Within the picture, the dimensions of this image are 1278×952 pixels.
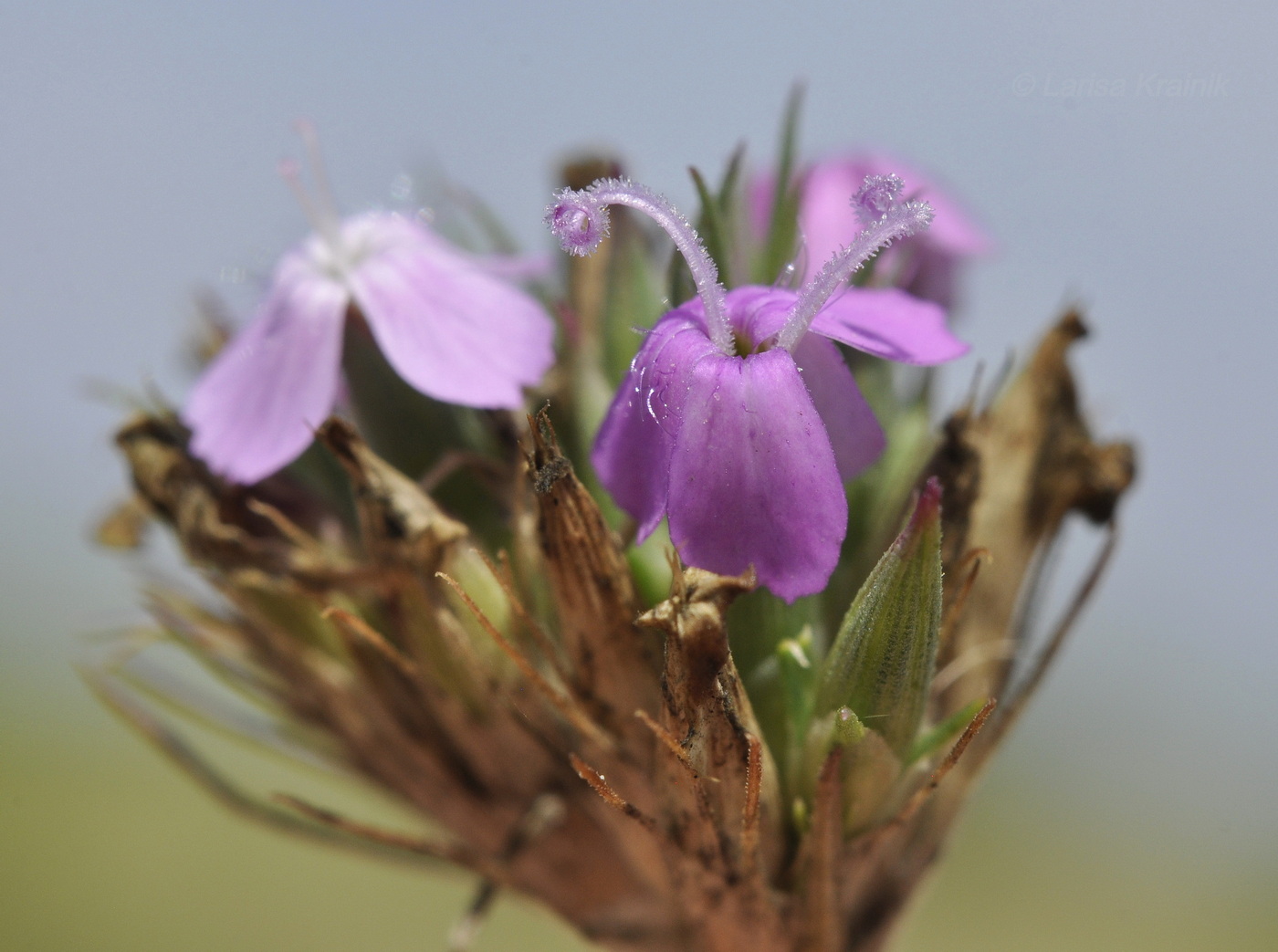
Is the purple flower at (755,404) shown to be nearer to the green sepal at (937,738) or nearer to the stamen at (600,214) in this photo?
the stamen at (600,214)

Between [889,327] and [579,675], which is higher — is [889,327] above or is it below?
above

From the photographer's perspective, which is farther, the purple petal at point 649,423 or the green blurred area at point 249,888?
the green blurred area at point 249,888

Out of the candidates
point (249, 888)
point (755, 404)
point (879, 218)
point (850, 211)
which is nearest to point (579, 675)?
point (755, 404)

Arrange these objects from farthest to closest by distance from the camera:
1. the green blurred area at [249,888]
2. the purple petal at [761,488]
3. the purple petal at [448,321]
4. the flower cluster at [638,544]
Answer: the green blurred area at [249,888] → the purple petal at [448,321] → the flower cluster at [638,544] → the purple petal at [761,488]

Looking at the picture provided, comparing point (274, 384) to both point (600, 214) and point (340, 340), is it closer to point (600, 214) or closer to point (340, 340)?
point (340, 340)

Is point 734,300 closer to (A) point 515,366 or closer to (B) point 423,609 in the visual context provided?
(A) point 515,366

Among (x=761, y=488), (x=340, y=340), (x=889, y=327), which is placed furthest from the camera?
(x=340, y=340)

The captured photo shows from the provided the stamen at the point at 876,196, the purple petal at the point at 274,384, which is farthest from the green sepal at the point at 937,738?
the purple petal at the point at 274,384
